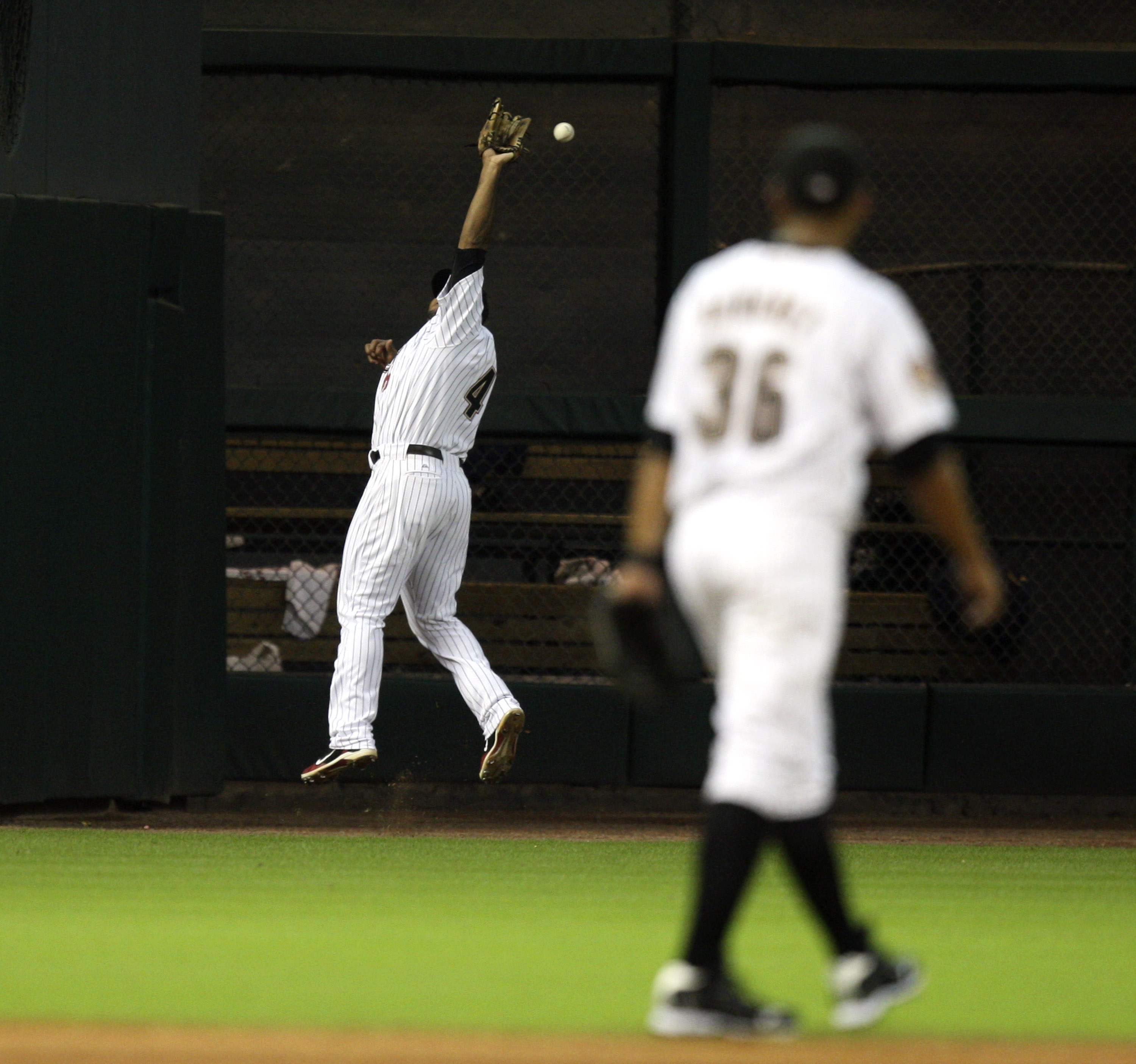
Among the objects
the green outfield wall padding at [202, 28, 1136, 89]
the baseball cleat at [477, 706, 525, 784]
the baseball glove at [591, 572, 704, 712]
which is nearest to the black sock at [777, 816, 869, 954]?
the baseball glove at [591, 572, 704, 712]

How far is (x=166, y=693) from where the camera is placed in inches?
326

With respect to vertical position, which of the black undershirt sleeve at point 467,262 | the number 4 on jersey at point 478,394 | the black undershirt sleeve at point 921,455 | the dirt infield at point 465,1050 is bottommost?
the dirt infield at point 465,1050

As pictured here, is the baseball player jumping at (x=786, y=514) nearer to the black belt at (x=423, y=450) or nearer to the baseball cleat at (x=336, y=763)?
the baseball cleat at (x=336, y=763)

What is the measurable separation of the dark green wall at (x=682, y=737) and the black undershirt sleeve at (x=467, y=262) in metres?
2.37

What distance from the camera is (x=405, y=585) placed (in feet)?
26.6

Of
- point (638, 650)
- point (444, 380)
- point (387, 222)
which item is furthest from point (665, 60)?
point (638, 650)

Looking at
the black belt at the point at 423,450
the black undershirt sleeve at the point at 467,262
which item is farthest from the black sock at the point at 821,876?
the black undershirt sleeve at the point at 467,262

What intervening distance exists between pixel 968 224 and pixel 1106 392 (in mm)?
1229

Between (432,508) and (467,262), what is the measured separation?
39.8 inches

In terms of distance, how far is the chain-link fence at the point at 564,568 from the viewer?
32.4ft

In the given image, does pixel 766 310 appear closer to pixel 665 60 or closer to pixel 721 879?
pixel 721 879

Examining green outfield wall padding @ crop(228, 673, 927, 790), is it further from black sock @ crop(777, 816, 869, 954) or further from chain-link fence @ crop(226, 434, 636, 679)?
black sock @ crop(777, 816, 869, 954)

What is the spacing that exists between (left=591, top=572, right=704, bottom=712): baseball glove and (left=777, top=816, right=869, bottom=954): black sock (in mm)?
392

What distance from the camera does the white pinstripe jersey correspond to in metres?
8.03
